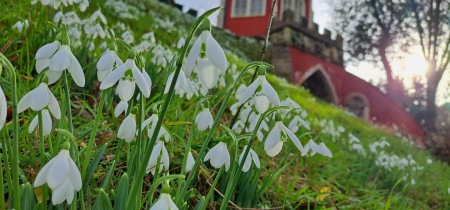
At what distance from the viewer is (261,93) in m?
0.82

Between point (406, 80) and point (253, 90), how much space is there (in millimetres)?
25119

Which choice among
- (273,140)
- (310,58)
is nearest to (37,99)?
(273,140)

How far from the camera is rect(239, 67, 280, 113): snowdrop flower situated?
0.78m

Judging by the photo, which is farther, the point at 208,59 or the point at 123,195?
the point at 123,195

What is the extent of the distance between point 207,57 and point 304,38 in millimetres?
14972

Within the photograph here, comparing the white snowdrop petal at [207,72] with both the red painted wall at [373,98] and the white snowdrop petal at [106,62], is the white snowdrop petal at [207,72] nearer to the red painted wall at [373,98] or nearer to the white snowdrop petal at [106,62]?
the white snowdrop petal at [106,62]

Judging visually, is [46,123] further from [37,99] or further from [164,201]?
[164,201]

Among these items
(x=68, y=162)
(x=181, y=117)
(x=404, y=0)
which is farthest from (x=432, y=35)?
(x=68, y=162)

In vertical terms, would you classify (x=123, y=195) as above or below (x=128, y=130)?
below

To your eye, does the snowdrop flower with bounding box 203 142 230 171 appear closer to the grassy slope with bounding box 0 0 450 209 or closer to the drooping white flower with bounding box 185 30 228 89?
the drooping white flower with bounding box 185 30 228 89

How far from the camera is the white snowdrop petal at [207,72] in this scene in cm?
61

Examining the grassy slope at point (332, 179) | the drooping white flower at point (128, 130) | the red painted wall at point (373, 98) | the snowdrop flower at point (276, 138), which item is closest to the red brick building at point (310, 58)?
the red painted wall at point (373, 98)

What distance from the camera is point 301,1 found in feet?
62.2

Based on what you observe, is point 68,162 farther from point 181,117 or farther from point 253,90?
point 181,117
